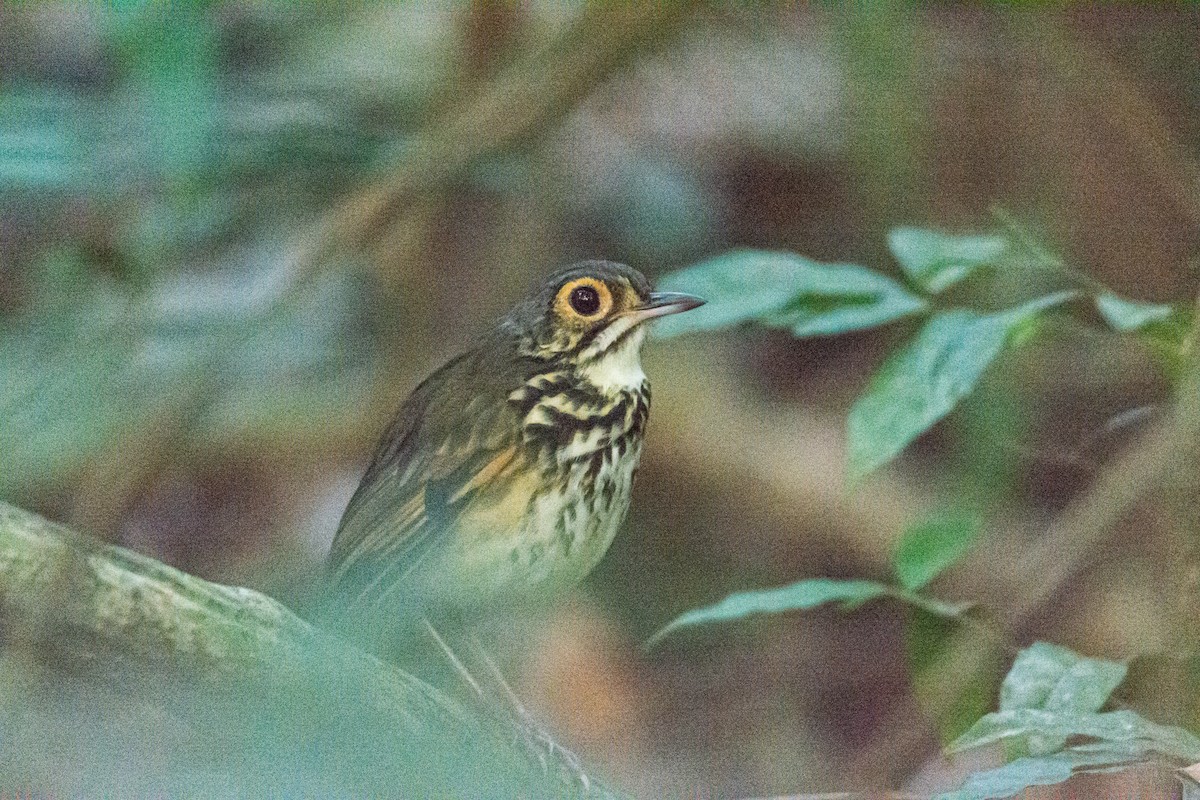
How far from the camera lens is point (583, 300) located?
255 centimetres

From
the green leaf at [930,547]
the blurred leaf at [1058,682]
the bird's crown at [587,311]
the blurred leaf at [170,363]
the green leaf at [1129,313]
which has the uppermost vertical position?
the blurred leaf at [170,363]

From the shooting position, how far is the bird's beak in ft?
8.13

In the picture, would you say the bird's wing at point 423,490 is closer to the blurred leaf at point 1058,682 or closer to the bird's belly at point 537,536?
the bird's belly at point 537,536

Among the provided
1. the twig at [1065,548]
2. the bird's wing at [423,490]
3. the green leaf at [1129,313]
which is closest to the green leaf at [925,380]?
the green leaf at [1129,313]

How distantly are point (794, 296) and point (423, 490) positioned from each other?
25.7 inches

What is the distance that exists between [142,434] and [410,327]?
2.74 metres

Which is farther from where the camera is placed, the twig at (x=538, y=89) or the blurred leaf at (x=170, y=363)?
the twig at (x=538, y=89)

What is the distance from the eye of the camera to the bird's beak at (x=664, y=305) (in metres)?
2.48

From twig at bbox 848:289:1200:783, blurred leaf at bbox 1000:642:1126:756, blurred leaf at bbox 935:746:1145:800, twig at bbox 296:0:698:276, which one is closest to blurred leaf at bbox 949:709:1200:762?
blurred leaf at bbox 935:746:1145:800

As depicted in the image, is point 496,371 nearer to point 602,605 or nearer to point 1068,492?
point 602,605

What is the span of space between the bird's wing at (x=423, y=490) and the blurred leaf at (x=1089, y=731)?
0.91 m

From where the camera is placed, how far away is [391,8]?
495cm

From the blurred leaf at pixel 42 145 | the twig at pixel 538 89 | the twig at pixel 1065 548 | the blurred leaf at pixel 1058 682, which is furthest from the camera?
the twig at pixel 538 89

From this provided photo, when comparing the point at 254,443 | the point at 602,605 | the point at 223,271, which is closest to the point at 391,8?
the point at 223,271
